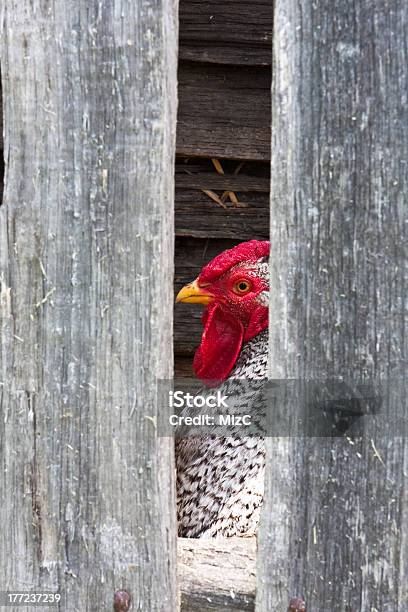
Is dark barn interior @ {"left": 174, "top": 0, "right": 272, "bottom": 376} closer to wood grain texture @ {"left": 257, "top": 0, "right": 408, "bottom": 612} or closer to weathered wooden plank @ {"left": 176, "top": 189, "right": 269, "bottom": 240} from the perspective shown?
weathered wooden plank @ {"left": 176, "top": 189, "right": 269, "bottom": 240}

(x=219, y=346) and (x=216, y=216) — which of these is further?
(x=216, y=216)

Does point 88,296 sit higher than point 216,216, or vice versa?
point 216,216

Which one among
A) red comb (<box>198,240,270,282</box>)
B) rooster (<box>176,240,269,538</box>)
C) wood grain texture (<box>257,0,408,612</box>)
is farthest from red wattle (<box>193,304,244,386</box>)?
wood grain texture (<box>257,0,408,612</box>)

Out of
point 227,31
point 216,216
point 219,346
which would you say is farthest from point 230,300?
point 227,31

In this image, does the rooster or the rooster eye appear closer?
the rooster

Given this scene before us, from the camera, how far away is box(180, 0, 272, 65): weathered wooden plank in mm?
3057

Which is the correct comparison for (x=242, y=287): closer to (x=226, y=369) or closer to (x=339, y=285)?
(x=226, y=369)

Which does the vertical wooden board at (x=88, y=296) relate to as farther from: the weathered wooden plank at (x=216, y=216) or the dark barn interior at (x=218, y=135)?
the weathered wooden plank at (x=216, y=216)

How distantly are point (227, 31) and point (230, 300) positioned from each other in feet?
3.60

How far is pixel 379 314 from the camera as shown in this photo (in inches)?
61.3

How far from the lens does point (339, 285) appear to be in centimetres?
156

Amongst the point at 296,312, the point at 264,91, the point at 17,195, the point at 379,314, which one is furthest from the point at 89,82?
the point at 264,91

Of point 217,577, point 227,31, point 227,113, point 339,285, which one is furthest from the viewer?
point 227,113

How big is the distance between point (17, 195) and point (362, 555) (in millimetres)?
1038
